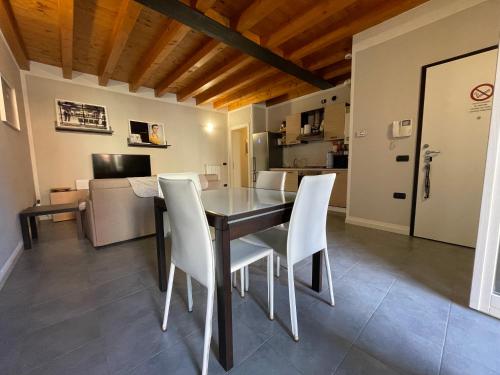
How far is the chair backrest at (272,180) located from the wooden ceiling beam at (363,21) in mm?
2070

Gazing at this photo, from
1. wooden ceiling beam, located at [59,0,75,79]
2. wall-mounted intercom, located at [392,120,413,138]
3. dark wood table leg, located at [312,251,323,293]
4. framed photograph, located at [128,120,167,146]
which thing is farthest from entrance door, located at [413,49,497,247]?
framed photograph, located at [128,120,167,146]

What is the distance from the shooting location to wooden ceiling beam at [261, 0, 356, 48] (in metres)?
2.20

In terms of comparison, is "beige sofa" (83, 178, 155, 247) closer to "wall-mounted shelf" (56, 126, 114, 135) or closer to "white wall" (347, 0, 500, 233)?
"wall-mounted shelf" (56, 126, 114, 135)

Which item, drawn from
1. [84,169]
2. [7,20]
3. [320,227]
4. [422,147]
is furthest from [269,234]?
[84,169]

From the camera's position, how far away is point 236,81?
426 centimetres

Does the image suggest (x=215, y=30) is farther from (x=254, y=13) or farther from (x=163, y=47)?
(x=163, y=47)

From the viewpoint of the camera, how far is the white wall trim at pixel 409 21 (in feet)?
7.40

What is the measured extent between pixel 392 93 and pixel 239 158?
4.62 metres

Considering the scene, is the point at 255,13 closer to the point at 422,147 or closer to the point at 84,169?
the point at 422,147

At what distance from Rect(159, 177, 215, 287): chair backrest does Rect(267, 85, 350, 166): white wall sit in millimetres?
4202

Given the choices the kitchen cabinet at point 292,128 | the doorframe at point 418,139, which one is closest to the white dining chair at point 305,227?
the doorframe at point 418,139

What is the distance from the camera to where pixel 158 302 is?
4.83 ft

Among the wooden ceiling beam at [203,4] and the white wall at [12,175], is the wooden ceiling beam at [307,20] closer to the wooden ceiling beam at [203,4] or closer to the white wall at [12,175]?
the wooden ceiling beam at [203,4]

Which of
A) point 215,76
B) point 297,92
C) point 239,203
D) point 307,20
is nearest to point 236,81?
point 215,76
